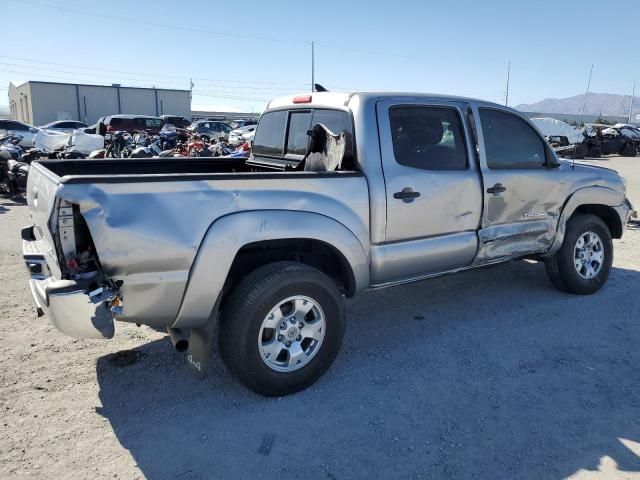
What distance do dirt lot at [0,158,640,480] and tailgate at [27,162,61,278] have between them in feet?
3.12

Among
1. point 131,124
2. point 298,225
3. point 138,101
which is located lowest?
point 298,225

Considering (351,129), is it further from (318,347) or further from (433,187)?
(318,347)

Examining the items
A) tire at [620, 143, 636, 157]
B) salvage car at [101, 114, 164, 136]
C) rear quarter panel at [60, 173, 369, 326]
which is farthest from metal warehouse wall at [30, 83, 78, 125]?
rear quarter panel at [60, 173, 369, 326]

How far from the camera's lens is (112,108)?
46.7m

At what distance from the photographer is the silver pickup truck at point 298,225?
9.12ft

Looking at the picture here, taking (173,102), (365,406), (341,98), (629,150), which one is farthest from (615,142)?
(173,102)

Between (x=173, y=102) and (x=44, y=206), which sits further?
(x=173, y=102)

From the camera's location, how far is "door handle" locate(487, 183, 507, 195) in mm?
4340

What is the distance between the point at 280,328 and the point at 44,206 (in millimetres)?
1642

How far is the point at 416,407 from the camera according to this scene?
3305 millimetres

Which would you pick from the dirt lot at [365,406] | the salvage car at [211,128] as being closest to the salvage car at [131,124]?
the salvage car at [211,128]

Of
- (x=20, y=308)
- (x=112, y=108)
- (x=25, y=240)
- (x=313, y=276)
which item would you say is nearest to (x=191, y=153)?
(x=20, y=308)

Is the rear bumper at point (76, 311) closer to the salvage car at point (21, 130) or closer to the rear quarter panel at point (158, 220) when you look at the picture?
the rear quarter panel at point (158, 220)

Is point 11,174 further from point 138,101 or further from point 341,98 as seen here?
point 138,101
